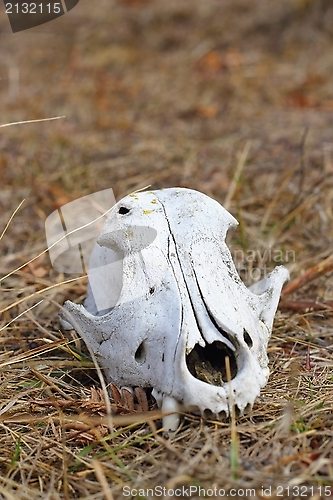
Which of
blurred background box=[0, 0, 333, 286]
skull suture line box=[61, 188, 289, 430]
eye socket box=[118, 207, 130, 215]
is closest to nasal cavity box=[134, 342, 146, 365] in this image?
skull suture line box=[61, 188, 289, 430]

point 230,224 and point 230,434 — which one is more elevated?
point 230,224

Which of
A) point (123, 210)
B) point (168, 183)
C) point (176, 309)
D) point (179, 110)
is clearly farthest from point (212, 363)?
point (179, 110)

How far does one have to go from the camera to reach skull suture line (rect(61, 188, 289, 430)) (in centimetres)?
186

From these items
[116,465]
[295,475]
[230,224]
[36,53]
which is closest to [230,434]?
[295,475]

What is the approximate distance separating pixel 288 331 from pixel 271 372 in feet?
1.47

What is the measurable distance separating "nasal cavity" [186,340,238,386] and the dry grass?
0.55ft

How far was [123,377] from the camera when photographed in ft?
6.77

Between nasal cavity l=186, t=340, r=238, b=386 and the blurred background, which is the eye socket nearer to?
nasal cavity l=186, t=340, r=238, b=386

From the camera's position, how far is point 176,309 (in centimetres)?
194

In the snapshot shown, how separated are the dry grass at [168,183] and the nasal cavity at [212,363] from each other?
168 mm

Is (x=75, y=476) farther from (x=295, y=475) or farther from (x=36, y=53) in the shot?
(x=36, y=53)

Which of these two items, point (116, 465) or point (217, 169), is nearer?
point (116, 465)

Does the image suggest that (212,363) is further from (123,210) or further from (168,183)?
(168,183)

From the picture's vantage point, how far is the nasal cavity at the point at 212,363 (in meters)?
1.95
